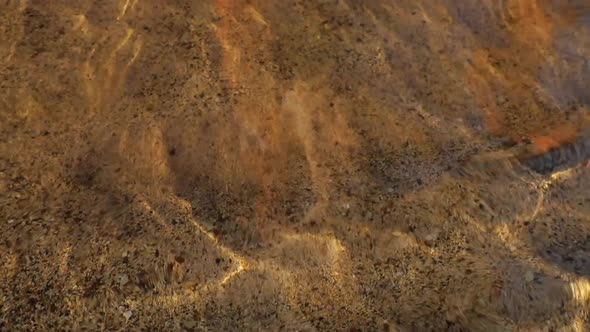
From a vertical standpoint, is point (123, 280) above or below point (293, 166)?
below

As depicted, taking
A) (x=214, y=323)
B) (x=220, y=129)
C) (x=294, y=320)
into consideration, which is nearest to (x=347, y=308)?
(x=294, y=320)

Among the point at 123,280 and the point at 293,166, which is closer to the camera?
the point at 123,280

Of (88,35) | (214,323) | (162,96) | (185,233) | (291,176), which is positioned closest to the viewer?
(214,323)

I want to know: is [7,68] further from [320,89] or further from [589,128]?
[589,128]

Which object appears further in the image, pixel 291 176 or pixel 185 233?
pixel 291 176

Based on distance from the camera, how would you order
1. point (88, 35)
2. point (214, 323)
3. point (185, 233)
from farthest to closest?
point (88, 35)
point (185, 233)
point (214, 323)

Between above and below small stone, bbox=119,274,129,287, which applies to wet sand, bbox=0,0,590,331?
above

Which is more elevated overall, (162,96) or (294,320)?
(162,96)

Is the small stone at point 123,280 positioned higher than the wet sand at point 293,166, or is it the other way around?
the wet sand at point 293,166
